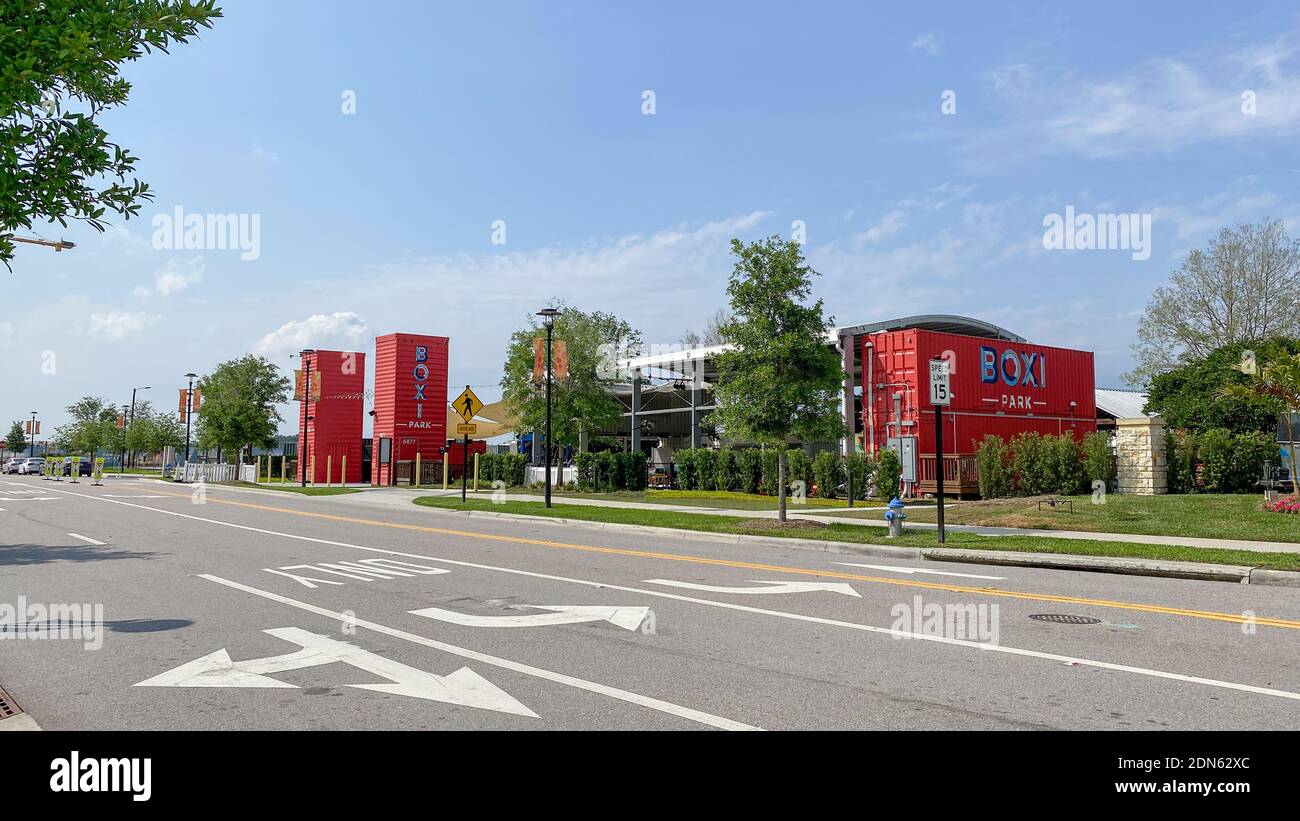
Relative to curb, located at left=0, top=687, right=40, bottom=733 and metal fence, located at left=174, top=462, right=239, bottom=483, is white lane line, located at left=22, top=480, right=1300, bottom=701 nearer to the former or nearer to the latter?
curb, located at left=0, top=687, right=40, bottom=733

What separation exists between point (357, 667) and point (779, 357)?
47.8 ft

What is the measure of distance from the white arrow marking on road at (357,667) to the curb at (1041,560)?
406 inches

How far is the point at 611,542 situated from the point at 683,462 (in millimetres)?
18915

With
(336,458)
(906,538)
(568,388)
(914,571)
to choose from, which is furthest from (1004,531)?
(336,458)

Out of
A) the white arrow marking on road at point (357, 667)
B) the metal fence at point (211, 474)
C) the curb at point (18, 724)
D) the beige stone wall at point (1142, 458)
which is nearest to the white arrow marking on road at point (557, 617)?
the white arrow marking on road at point (357, 667)

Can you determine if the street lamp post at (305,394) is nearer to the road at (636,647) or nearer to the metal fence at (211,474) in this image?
the metal fence at (211,474)

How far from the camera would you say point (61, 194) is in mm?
7984

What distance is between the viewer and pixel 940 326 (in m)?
38.1

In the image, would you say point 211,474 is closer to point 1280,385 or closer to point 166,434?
point 166,434

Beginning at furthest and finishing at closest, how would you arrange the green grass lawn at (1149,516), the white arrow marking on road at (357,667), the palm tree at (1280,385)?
the palm tree at (1280,385)
the green grass lawn at (1149,516)
the white arrow marking on road at (357,667)

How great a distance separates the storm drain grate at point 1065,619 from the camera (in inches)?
334

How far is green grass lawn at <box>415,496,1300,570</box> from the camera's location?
12783mm

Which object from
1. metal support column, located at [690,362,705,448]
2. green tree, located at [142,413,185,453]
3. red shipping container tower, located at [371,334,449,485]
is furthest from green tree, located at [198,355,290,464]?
metal support column, located at [690,362,705,448]
